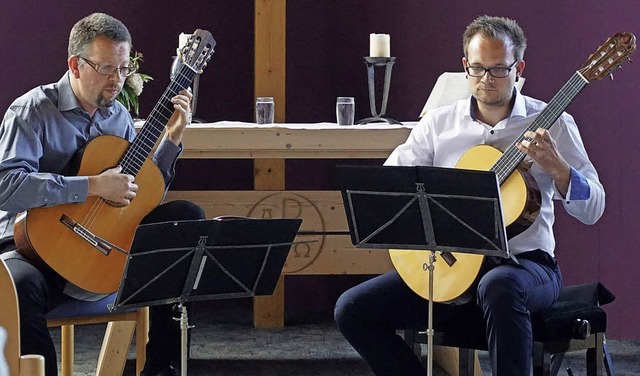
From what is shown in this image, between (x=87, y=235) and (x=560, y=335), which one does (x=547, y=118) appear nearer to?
(x=560, y=335)

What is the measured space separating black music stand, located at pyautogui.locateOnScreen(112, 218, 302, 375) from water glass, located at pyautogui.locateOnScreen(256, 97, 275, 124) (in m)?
1.68

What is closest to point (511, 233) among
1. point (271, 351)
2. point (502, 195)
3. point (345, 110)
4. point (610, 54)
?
point (502, 195)

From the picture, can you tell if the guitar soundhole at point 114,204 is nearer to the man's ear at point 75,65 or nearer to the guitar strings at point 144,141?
the guitar strings at point 144,141

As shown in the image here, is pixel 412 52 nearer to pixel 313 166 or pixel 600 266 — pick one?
pixel 313 166

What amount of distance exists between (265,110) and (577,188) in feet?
5.44

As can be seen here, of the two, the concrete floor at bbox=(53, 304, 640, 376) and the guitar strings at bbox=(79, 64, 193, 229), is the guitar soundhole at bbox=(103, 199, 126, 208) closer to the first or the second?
the guitar strings at bbox=(79, 64, 193, 229)

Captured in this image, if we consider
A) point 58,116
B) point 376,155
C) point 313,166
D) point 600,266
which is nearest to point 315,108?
point 313,166

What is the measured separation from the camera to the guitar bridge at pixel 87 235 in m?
3.00

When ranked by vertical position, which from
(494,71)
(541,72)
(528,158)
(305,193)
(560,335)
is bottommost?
(560,335)

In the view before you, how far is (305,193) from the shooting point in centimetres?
435

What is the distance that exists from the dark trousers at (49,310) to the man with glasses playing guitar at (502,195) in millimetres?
526

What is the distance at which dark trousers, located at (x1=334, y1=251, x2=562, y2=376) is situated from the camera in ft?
9.21

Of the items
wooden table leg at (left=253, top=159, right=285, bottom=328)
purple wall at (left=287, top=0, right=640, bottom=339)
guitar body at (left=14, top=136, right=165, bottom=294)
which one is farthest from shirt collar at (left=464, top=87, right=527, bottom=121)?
wooden table leg at (left=253, top=159, right=285, bottom=328)

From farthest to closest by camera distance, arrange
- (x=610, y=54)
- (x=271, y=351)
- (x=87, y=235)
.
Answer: (x=271, y=351), (x=87, y=235), (x=610, y=54)
